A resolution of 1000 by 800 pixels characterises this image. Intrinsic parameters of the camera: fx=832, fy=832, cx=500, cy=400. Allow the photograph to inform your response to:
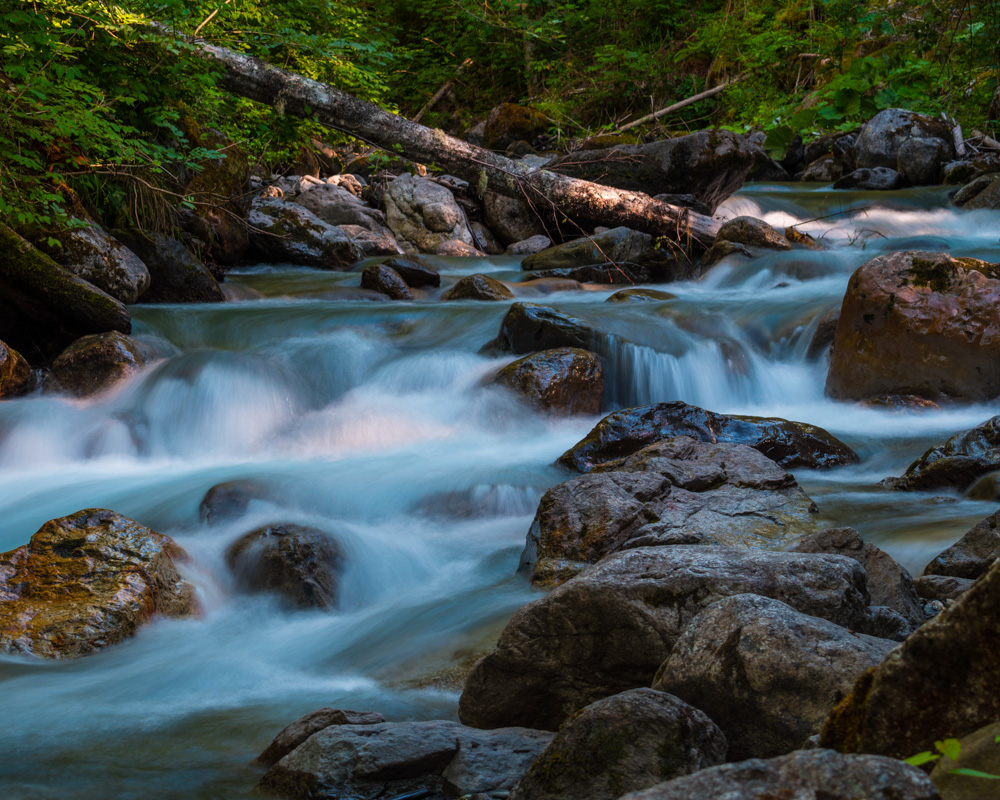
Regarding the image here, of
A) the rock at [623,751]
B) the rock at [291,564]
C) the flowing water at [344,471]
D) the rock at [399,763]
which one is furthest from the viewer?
the rock at [291,564]

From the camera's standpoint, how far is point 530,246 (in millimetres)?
14516

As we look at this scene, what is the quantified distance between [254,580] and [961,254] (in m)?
Result: 9.33

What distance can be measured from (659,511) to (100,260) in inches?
280

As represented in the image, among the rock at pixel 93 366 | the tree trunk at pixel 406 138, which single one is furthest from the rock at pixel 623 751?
the tree trunk at pixel 406 138

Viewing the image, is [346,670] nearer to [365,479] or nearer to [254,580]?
[254,580]

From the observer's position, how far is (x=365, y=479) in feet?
20.1

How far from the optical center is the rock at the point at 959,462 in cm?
487

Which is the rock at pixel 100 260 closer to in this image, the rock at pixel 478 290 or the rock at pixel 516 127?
the rock at pixel 478 290

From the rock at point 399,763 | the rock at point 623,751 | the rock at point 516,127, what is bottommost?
the rock at point 399,763

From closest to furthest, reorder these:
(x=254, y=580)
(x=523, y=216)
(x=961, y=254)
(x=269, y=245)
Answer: (x=254, y=580), (x=961, y=254), (x=269, y=245), (x=523, y=216)

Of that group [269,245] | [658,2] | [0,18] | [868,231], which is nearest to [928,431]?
[868,231]

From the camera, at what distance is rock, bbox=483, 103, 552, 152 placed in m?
19.7

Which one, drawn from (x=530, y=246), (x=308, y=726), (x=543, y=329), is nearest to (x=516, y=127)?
(x=530, y=246)

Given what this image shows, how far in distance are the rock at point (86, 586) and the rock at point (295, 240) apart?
322 inches
